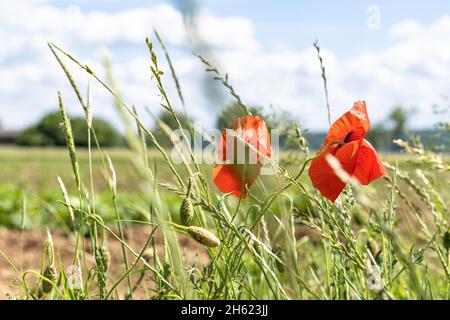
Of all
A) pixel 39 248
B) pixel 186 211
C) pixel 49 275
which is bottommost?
pixel 39 248

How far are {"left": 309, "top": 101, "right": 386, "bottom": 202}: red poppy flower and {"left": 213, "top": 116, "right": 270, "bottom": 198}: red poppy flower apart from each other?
0.09 metres

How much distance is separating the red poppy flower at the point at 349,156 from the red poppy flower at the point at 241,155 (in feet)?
0.30

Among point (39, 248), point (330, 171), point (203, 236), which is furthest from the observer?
point (39, 248)

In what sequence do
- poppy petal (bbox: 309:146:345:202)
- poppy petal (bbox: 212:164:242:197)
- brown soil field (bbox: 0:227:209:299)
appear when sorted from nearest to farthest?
poppy petal (bbox: 309:146:345:202) < poppy petal (bbox: 212:164:242:197) < brown soil field (bbox: 0:227:209:299)

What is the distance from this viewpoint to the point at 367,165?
100 cm

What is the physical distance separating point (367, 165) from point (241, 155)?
0.66 ft

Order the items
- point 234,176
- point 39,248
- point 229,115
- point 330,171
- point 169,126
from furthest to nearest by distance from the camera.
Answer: point 39,248, point 169,126, point 229,115, point 234,176, point 330,171

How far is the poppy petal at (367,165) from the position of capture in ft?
3.26

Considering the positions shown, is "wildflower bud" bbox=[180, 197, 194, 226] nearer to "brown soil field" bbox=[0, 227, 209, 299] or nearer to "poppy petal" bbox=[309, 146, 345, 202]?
"poppy petal" bbox=[309, 146, 345, 202]

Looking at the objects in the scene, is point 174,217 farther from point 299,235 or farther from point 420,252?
point 420,252

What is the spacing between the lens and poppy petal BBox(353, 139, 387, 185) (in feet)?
3.26

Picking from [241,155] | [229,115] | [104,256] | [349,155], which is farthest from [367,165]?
[104,256]

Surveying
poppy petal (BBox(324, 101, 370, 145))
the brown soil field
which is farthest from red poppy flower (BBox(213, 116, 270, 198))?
the brown soil field

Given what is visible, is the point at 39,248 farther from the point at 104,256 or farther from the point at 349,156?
the point at 349,156
